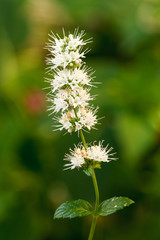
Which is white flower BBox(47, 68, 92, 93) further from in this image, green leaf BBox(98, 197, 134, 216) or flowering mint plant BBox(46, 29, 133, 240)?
green leaf BBox(98, 197, 134, 216)

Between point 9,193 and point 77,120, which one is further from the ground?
point 9,193

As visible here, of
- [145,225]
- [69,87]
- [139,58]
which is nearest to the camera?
[69,87]

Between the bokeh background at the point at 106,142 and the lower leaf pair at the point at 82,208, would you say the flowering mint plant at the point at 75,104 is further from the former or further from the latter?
the bokeh background at the point at 106,142

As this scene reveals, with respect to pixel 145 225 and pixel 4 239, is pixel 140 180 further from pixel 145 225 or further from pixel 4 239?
pixel 4 239

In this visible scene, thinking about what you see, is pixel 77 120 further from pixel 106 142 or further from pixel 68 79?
pixel 106 142

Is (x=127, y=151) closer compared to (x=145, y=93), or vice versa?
(x=127, y=151)

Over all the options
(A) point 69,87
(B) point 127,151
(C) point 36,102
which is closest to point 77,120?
(A) point 69,87

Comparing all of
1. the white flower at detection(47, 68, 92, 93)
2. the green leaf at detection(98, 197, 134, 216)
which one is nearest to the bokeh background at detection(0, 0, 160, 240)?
the green leaf at detection(98, 197, 134, 216)

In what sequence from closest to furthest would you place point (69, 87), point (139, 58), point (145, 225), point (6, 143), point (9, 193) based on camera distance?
point (69, 87)
point (145, 225)
point (9, 193)
point (6, 143)
point (139, 58)
